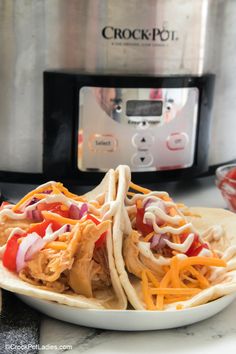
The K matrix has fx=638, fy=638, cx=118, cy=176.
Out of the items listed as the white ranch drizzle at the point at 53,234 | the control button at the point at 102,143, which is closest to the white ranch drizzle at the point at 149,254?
the white ranch drizzle at the point at 53,234

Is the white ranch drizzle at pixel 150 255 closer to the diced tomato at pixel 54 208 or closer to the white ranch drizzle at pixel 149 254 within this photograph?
the white ranch drizzle at pixel 149 254

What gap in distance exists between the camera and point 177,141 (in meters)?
1.20

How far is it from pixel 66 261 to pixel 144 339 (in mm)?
131

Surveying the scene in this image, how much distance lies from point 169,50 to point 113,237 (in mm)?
471

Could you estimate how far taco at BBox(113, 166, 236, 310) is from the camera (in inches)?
31.1

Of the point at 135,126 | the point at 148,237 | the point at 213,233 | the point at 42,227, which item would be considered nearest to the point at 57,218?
the point at 42,227

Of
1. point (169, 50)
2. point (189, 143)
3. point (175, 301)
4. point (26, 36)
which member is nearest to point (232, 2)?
point (169, 50)

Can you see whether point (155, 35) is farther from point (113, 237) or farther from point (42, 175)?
point (113, 237)

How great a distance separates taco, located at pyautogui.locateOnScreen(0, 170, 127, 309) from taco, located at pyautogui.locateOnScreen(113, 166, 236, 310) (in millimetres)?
22

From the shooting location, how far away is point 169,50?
1.15m

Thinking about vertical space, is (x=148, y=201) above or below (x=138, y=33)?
below

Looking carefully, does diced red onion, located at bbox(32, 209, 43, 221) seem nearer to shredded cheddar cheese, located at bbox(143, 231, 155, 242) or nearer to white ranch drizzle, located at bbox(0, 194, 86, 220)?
white ranch drizzle, located at bbox(0, 194, 86, 220)

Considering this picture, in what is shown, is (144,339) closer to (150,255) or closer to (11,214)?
(150,255)

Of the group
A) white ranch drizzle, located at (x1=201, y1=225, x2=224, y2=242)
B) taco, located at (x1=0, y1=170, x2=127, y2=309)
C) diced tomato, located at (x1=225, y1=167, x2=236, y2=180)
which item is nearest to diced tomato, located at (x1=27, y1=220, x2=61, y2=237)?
taco, located at (x1=0, y1=170, x2=127, y2=309)
